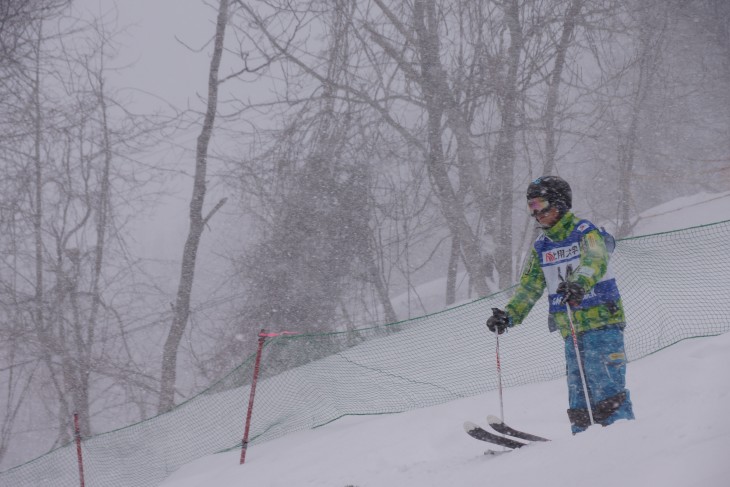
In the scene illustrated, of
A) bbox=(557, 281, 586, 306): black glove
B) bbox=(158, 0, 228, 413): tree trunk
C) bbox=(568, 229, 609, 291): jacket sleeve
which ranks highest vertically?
bbox=(158, 0, 228, 413): tree trunk

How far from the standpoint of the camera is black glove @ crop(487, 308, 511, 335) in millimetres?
3859

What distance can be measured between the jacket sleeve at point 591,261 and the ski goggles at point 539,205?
28 centimetres

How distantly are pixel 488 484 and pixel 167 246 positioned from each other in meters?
87.7

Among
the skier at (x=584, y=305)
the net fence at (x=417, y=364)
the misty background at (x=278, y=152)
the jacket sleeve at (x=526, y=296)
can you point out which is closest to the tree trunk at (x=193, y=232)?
the misty background at (x=278, y=152)

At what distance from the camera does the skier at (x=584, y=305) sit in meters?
3.51

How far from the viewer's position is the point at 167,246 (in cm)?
8569

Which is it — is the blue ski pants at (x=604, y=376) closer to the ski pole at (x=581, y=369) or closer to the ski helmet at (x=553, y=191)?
the ski pole at (x=581, y=369)

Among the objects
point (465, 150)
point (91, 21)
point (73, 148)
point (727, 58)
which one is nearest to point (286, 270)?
point (465, 150)

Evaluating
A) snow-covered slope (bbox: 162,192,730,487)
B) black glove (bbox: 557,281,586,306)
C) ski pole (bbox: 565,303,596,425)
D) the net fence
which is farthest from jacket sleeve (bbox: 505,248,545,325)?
the net fence

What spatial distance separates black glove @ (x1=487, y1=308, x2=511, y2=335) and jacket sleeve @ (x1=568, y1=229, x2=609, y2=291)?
20.6 inches

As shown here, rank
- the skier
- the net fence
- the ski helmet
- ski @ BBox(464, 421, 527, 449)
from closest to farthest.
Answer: ski @ BBox(464, 421, 527, 449) < the skier < the ski helmet < the net fence

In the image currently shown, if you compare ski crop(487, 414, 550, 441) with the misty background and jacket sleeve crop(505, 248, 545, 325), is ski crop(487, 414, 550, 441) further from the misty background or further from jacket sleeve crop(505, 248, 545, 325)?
the misty background

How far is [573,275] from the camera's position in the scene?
3.42 metres

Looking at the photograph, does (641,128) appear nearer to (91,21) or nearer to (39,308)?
(91,21)
